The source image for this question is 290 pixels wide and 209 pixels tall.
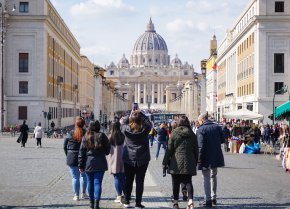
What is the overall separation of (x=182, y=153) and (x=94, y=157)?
162 centimetres

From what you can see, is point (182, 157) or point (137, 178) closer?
point (182, 157)

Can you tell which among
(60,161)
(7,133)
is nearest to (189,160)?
(60,161)

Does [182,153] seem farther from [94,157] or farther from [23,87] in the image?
[23,87]

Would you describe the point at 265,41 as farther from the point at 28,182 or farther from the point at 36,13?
the point at 28,182

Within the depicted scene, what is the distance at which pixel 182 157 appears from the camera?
11203mm

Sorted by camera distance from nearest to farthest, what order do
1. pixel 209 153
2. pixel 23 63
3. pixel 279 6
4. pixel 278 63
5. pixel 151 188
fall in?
pixel 209 153 → pixel 151 188 → pixel 278 63 → pixel 279 6 → pixel 23 63

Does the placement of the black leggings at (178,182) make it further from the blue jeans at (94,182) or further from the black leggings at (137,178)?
the blue jeans at (94,182)

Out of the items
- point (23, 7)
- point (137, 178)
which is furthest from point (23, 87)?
point (137, 178)

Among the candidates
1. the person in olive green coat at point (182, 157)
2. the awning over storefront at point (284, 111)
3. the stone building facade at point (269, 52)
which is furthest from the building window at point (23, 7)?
the person in olive green coat at point (182, 157)

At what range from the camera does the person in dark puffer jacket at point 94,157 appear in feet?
37.6

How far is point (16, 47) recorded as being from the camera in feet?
183

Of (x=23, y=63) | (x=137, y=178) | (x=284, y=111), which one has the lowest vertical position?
(x=137, y=178)

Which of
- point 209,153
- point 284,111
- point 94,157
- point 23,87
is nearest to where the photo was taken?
point 94,157

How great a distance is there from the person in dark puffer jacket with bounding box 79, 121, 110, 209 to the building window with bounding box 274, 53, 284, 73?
41652mm
